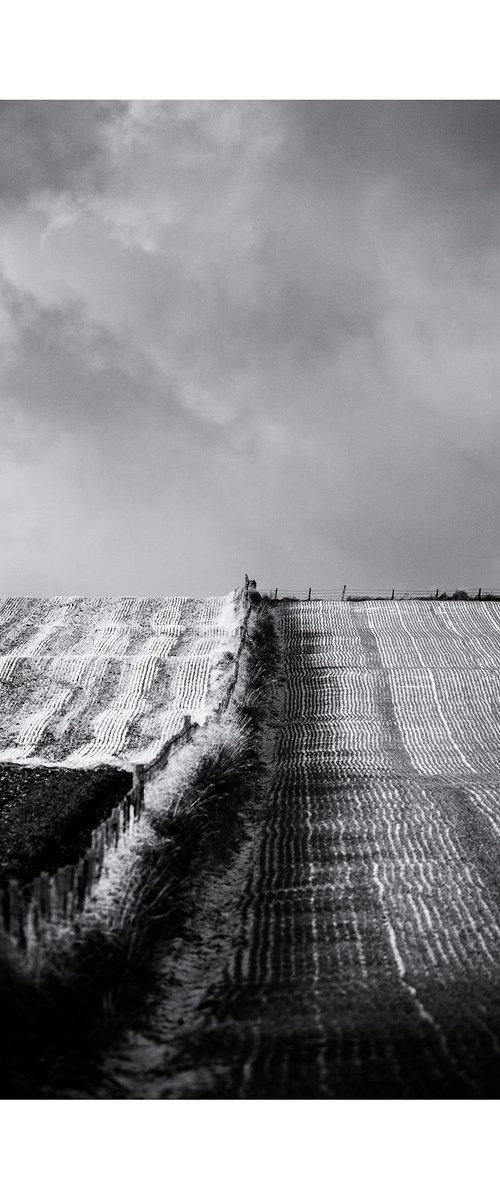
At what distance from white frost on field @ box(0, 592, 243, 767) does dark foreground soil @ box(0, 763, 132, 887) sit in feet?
3.26

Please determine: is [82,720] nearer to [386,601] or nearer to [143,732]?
[143,732]

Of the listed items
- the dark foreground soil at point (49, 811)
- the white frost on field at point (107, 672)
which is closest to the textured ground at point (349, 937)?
the dark foreground soil at point (49, 811)

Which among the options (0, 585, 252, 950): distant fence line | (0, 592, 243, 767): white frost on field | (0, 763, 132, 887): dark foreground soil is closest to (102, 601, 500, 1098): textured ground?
(0, 585, 252, 950): distant fence line

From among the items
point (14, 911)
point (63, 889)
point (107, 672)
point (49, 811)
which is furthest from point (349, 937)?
point (107, 672)

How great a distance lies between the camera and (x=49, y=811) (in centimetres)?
1260

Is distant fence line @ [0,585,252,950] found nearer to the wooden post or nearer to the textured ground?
the wooden post

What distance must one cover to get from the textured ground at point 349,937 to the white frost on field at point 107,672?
131 inches

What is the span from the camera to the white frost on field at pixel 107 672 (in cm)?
1769

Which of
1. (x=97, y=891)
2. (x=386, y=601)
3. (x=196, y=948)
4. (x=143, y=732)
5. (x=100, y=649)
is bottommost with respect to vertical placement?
(x=196, y=948)

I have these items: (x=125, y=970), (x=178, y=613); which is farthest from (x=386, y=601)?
(x=125, y=970)

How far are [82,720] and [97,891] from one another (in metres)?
11.7

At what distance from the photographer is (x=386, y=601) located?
122 ft

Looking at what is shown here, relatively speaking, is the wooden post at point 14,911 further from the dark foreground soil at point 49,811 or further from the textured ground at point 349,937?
the dark foreground soil at point 49,811

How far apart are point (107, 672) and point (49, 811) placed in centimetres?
1147
